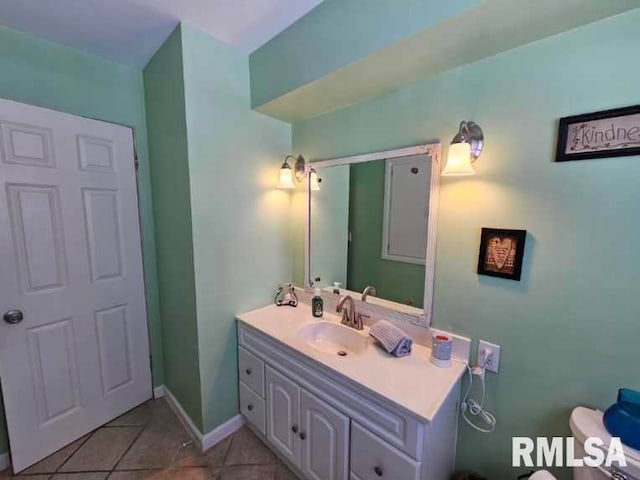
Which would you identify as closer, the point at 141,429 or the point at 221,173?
the point at 221,173

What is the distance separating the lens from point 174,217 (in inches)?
65.5

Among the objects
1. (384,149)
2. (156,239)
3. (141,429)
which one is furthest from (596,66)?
(141,429)

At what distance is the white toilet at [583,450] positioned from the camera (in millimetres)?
796

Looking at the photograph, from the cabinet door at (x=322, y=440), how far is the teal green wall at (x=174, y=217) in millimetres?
725

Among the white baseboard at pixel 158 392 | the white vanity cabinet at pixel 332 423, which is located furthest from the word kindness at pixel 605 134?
the white baseboard at pixel 158 392

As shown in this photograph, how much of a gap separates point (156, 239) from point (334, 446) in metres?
1.75

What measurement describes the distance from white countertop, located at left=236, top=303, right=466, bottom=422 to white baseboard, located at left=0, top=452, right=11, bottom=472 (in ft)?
5.07

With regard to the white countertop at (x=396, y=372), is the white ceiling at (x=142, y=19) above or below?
above

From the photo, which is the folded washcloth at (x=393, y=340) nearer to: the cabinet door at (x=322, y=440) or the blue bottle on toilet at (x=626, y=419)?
the cabinet door at (x=322, y=440)

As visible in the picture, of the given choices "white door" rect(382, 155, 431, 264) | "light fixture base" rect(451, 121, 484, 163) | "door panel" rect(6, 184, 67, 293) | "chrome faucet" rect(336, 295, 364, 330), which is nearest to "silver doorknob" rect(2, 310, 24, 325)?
"door panel" rect(6, 184, 67, 293)

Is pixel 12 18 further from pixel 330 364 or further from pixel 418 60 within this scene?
pixel 330 364

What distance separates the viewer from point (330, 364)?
1195 millimetres

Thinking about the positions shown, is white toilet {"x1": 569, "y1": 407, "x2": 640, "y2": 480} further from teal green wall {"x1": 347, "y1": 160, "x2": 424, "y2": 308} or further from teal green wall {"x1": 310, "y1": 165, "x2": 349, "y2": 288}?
teal green wall {"x1": 310, "y1": 165, "x2": 349, "y2": 288}

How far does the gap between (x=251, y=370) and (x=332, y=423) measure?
661mm
